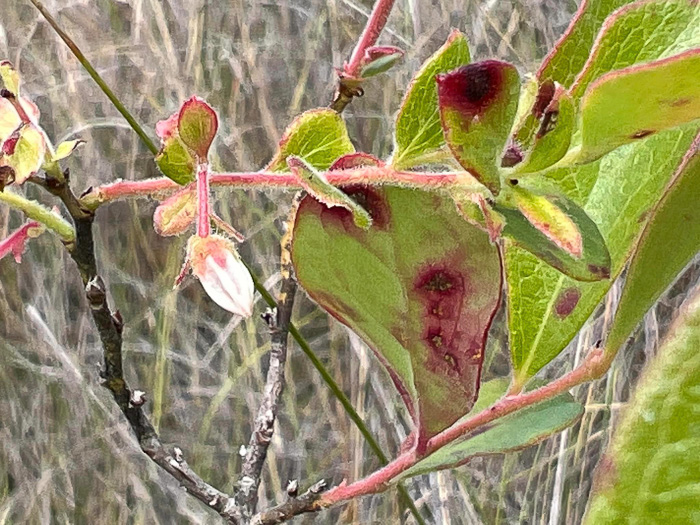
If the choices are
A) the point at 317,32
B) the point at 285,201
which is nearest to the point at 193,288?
the point at 285,201

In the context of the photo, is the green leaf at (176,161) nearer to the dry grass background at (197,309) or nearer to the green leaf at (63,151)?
the green leaf at (63,151)

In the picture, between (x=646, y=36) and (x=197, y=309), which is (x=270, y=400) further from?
(x=197, y=309)

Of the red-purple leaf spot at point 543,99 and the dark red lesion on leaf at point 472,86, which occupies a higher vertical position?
the dark red lesion on leaf at point 472,86

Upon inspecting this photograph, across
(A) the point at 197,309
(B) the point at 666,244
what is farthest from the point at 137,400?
(A) the point at 197,309

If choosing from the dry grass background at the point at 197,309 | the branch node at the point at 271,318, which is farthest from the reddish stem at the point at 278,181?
the dry grass background at the point at 197,309

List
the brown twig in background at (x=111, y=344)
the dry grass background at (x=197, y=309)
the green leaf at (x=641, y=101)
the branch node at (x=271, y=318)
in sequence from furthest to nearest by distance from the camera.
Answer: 1. the dry grass background at (x=197, y=309)
2. the branch node at (x=271, y=318)
3. the brown twig in background at (x=111, y=344)
4. the green leaf at (x=641, y=101)

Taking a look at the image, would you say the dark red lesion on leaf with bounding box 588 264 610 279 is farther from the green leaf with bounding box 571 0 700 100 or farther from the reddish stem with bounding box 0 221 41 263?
the reddish stem with bounding box 0 221 41 263

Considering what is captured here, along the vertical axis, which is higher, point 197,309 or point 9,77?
point 9,77

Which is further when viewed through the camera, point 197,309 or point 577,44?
point 197,309
